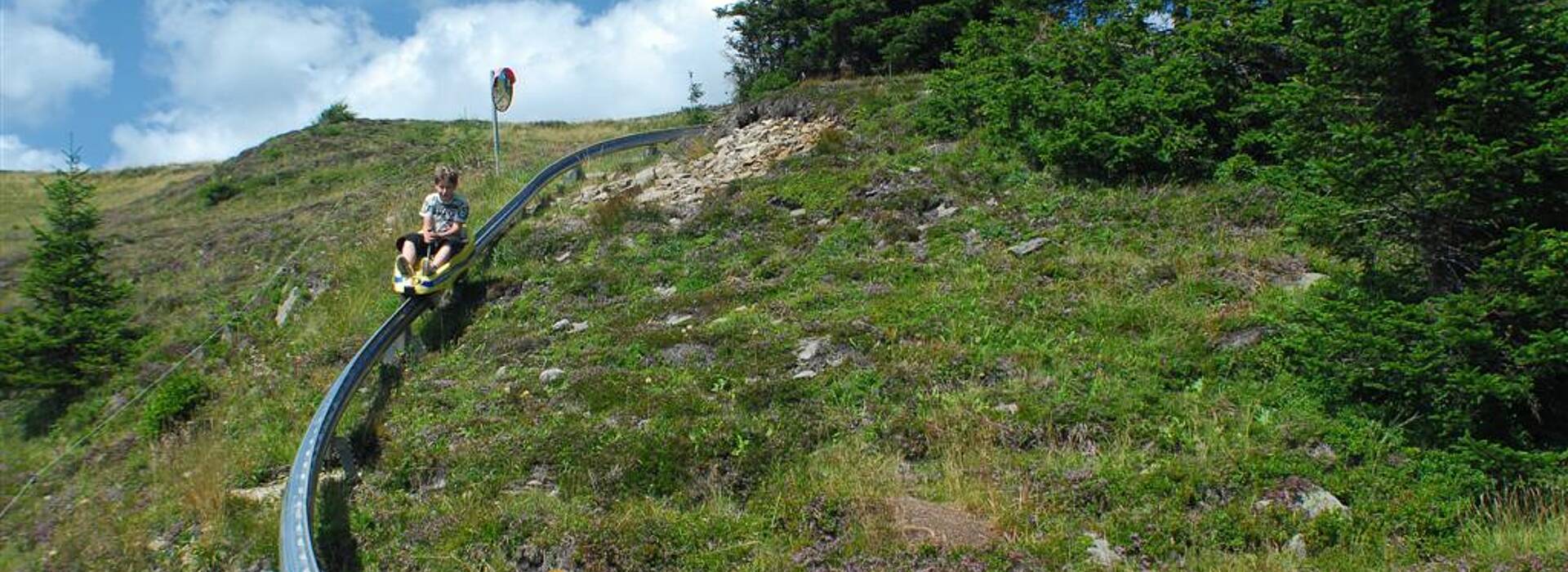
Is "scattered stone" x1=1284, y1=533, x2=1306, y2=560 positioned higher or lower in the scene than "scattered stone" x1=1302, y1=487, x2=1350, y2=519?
lower

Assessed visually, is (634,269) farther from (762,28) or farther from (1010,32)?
(762,28)

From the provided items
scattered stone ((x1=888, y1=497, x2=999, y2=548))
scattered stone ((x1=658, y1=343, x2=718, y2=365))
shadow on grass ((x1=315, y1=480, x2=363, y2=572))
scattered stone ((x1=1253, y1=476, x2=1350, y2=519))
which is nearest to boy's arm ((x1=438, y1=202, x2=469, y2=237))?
scattered stone ((x1=658, y1=343, x2=718, y2=365))

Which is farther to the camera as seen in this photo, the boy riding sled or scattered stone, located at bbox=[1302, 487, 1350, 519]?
the boy riding sled

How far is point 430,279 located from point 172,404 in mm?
3666

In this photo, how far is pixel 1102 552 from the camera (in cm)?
592

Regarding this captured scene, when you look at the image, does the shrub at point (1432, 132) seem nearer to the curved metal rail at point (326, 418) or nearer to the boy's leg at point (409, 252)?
the curved metal rail at point (326, 418)

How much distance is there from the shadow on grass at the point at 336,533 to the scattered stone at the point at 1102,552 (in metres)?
4.73

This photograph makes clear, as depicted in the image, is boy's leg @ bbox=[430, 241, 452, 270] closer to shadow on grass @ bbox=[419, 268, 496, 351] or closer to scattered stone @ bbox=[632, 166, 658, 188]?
shadow on grass @ bbox=[419, 268, 496, 351]

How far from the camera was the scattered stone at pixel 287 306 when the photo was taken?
571 inches

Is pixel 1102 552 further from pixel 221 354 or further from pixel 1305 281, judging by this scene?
pixel 221 354

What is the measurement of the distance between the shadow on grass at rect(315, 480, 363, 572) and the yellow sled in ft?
10.9

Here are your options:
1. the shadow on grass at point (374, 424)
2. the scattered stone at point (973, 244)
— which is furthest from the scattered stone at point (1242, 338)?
the shadow on grass at point (374, 424)

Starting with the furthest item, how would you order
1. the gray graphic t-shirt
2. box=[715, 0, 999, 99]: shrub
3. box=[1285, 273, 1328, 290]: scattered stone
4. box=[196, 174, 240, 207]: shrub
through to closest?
box=[196, 174, 240, 207]: shrub, box=[715, 0, 999, 99]: shrub, the gray graphic t-shirt, box=[1285, 273, 1328, 290]: scattered stone

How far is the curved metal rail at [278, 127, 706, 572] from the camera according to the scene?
6160mm
